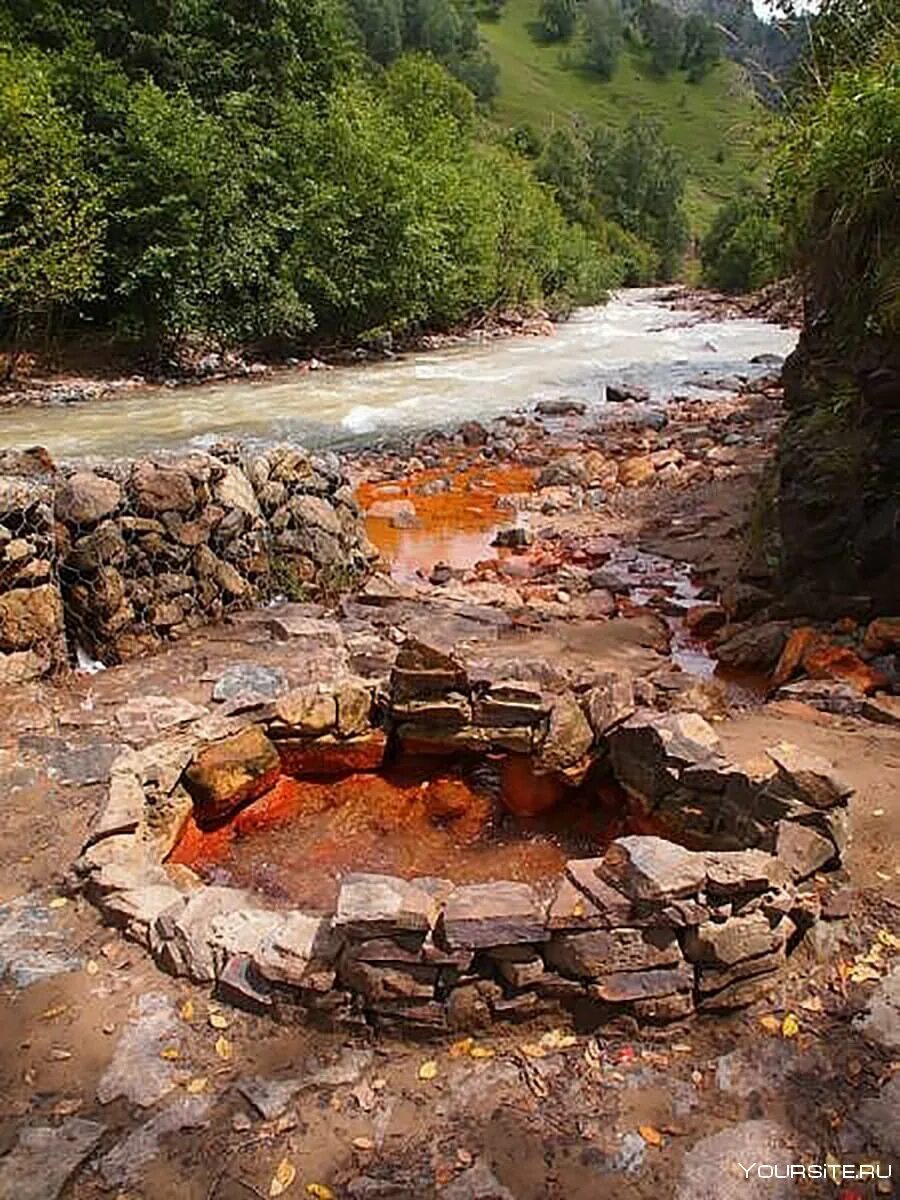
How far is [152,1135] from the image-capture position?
303cm

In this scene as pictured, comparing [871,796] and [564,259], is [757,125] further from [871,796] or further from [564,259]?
[564,259]

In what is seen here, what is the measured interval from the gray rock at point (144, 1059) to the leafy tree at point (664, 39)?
472ft

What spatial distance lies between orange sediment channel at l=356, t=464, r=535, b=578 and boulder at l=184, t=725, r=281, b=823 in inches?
212

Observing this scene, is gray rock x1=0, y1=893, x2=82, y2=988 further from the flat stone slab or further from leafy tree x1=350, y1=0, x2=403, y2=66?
leafy tree x1=350, y1=0, x2=403, y2=66

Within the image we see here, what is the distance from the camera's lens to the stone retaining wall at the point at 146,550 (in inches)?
267

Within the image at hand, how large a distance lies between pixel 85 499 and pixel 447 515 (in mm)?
6337

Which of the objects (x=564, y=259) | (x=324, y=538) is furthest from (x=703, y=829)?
(x=564, y=259)

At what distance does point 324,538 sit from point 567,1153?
668cm

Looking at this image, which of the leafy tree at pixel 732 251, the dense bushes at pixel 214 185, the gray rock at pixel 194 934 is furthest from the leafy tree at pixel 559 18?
the gray rock at pixel 194 934

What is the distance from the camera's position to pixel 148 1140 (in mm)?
3012

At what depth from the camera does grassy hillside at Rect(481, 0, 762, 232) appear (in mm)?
102938

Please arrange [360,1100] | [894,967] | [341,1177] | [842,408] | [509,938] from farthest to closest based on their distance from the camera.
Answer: [842,408], [894,967], [509,938], [360,1100], [341,1177]

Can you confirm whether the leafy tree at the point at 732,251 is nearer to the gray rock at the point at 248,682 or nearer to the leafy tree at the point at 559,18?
the gray rock at the point at 248,682

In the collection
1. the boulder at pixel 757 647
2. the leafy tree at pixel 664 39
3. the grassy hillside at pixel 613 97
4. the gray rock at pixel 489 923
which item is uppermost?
the leafy tree at pixel 664 39
